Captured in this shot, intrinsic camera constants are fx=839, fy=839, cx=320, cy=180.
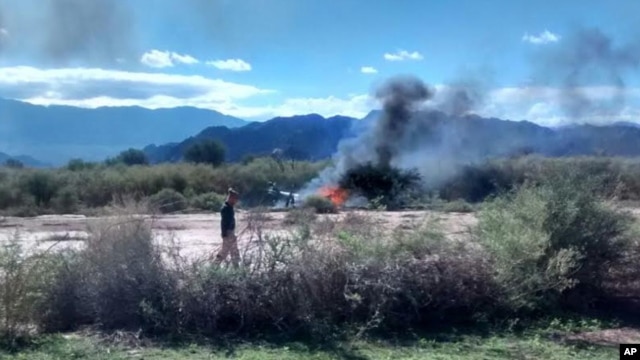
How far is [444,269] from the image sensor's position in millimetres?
12250

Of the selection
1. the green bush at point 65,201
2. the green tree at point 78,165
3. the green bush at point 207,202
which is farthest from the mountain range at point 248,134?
the green bush at point 65,201

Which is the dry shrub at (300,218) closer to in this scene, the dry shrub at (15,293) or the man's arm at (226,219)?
the man's arm at (226,219)

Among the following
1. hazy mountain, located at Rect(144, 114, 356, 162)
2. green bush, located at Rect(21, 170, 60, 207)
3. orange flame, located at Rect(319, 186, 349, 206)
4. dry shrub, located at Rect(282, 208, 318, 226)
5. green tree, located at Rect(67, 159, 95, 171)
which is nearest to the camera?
dry shrub, located at Rect(282, 208, 318, 226)

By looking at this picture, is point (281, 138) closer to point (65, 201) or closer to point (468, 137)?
point (468, 137)

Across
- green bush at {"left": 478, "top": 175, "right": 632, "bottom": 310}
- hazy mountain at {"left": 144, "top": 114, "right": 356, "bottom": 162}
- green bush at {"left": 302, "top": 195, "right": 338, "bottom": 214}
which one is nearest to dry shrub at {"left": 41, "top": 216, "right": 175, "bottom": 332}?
green bush at {"left": 478, "top": 175, "right": 632, "bottom": 310}

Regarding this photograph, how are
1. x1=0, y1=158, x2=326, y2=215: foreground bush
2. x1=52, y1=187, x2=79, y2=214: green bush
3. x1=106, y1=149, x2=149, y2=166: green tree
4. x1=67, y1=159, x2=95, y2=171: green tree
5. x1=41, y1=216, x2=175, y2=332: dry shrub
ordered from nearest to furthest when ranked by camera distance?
x1=41, y1=216, x2=175, y2=332: dry shrub, x1=52, y1=187, x2=79, y2=214: green bush, x1=0, y1=158, x2=326, y2=215: foreground bush, x1=67, y1=159, x2=95, y2=171: green tree, x1=106, y1=149, x2=149, y2=166: green tree

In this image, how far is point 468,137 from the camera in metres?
51.6

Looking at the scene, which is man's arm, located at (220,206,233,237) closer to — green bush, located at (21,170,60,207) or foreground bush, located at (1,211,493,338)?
foreground bush, located at (1,211,493,338)

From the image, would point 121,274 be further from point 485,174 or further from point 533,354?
point 485,174

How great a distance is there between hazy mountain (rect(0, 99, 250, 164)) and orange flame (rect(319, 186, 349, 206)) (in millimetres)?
99322

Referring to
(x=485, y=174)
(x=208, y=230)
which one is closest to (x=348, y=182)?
(x=485, y=174)

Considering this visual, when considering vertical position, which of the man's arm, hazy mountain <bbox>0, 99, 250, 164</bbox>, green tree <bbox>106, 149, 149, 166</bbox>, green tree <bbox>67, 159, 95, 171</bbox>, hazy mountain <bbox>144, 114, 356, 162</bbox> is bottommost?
the man's arm

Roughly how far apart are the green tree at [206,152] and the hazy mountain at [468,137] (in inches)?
280

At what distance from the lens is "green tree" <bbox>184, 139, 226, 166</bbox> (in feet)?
211
